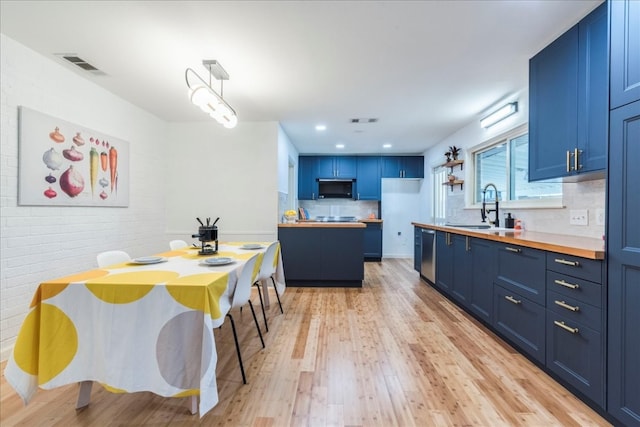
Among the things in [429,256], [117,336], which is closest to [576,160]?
[429,256]

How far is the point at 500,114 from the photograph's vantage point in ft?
11.0

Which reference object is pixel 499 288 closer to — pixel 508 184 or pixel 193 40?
pixel 508 184

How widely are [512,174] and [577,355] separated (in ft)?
7.76

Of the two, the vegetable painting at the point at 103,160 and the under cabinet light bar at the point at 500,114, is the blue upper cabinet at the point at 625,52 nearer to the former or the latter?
the under cabinet light bar at the point at 500,114

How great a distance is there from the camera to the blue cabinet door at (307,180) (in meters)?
6.68

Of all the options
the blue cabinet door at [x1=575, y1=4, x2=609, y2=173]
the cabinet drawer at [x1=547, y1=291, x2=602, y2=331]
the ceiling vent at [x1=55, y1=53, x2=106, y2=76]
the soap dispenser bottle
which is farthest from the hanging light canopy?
the soap dispenser bottle

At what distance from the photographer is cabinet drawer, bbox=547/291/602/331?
159 cm

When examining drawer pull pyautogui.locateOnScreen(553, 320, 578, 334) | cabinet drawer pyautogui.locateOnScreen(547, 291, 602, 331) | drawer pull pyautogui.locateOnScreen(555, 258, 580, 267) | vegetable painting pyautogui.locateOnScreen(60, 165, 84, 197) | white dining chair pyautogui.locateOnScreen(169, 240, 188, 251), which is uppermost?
vegetable painting pyautogui.locateOnScreen(60, 165, 84, 197)

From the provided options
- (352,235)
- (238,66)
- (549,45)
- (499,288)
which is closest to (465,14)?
(549,45)

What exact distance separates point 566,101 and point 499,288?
4.95 feet

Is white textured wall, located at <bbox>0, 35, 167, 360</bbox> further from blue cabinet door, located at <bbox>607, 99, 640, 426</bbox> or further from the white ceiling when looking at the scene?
blue cabinet door, located at <bbox>607, 99, 640, 426</bbox>

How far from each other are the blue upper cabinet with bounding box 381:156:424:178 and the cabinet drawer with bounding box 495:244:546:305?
434cm

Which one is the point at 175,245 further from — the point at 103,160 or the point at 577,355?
the point at 577,355

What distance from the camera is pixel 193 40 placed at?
2.22 m
